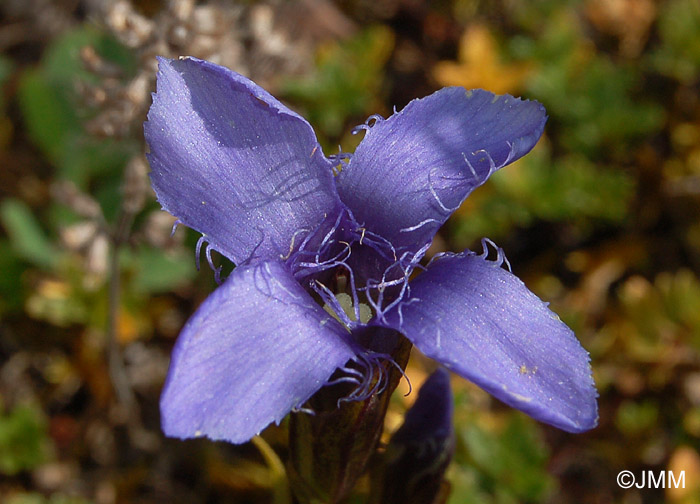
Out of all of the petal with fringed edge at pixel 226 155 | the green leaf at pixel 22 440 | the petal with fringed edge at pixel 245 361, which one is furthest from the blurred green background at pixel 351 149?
the petal with fringed edge at pixel 245 361

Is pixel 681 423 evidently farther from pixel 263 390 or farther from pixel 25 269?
pixel 25 269

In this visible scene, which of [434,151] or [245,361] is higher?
[434,151]

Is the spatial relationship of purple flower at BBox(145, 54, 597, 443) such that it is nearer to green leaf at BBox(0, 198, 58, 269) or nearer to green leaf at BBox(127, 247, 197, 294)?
green leaf at BBox(127, 247, 197, 294)

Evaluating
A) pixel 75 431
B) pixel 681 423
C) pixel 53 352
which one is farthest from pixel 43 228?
pixel 681 423

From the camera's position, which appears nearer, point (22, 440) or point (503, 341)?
point (503, 341)

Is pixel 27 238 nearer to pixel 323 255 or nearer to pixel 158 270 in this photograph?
pixel 158 270

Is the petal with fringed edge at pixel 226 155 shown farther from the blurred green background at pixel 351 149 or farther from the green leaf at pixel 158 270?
the green leaf at pixel 158 270

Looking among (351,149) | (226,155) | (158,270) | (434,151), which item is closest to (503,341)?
(434,151)
